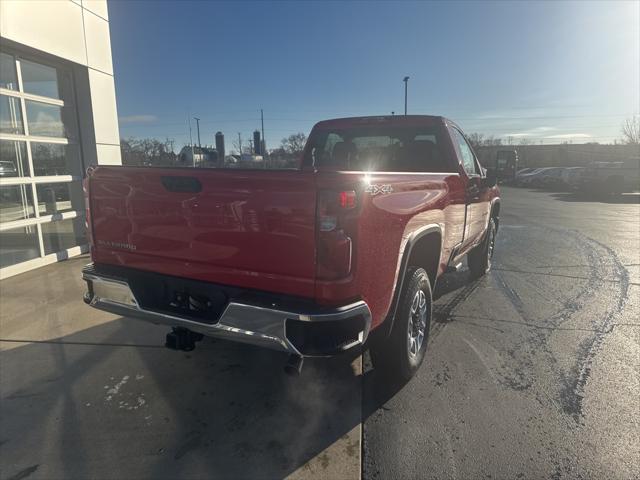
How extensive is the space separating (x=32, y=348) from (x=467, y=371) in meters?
3.78

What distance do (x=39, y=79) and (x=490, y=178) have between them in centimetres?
690

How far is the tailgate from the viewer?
2211 mm

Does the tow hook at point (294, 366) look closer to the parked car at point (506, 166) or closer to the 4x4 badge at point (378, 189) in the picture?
the 4x4 badge at point (378, 189)

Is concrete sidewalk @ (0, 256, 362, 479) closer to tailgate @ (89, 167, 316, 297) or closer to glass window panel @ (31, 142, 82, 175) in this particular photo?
tailgate @ (89, 167, 316, 297)

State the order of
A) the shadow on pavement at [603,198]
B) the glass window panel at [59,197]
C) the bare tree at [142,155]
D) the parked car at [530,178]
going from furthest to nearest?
the parked car at [530,178], the shadow on pavement at [603,198], the bare tree at [142,155], the glass window panel at [59,197]

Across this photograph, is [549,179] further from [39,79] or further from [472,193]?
[39,79]

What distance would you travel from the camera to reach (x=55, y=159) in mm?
7016

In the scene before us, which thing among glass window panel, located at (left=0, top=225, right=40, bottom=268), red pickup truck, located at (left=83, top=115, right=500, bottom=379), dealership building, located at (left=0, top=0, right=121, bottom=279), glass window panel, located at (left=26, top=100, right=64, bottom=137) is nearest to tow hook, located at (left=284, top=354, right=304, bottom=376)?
red pickup truck, located at (left=83, top=115, right=500, bottom=379)

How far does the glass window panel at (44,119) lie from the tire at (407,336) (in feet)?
21.0

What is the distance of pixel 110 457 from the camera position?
245 centimetres

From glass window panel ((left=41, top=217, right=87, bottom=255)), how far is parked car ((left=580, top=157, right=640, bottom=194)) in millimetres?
24464

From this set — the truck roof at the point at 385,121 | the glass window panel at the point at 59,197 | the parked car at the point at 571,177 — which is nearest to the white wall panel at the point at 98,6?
the glass window panel at the point at 59,197

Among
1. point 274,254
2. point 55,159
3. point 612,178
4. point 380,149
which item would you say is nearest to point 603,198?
point 612,178

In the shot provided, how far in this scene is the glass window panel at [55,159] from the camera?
21.5 feet
